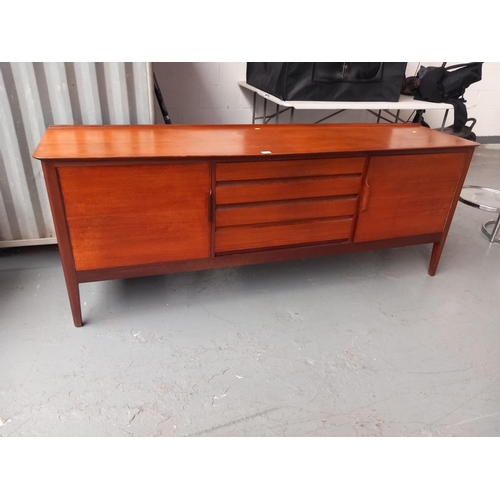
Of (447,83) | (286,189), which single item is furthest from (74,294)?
(447,83)

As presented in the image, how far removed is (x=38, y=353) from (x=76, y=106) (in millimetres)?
1149

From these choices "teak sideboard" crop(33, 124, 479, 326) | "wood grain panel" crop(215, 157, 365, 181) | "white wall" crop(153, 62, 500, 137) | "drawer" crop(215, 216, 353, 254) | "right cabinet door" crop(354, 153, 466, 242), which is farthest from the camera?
"white wall" crop(153, 62, 500, 137)

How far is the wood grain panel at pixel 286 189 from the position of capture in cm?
168

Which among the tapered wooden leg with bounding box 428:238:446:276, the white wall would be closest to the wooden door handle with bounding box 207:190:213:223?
the tapered wooden leg with bounding box 428:238:446:276

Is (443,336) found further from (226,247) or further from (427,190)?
(226,247)

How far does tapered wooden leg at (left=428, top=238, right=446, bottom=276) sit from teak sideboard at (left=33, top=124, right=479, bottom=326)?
129mm

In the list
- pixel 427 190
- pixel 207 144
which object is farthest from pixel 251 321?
pixel 427 190

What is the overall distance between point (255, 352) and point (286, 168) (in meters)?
0.80

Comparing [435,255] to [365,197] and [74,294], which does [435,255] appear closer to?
[365,197]

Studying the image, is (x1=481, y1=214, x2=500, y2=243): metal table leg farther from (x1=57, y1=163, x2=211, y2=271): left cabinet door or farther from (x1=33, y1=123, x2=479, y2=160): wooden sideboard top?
(x1=57, y1=163, x2=211, y2=271): left cabinet door

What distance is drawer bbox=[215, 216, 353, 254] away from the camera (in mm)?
1783

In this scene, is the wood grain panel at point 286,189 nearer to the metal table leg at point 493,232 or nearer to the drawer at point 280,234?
the drawer at point 280,234

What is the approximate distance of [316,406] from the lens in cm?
150

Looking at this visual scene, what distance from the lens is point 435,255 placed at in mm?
2260
